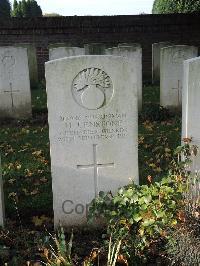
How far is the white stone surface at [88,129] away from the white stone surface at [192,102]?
0.54 metres

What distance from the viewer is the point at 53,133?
4.02m

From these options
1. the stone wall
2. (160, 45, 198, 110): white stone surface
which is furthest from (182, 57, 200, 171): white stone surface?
the stone wall

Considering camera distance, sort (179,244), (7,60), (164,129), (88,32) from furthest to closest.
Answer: (88,32) < (7,60) < (164,129) < (179,244)

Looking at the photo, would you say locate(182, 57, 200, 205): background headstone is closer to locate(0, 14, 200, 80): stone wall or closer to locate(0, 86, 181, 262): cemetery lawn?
locate(0, 86, 181, 262): cemetery lawn

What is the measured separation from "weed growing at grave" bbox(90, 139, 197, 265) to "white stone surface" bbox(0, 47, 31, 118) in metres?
4.86

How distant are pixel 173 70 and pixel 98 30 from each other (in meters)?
6.54

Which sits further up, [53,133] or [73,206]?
[53,133]

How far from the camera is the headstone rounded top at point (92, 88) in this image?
3904mm

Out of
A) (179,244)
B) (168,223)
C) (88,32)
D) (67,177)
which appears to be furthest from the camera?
(88,32)

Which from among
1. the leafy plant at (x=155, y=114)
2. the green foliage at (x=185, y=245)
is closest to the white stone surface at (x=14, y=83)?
the leafy plant at (x=155, y=114)

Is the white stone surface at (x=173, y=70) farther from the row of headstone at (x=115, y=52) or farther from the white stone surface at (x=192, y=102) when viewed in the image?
the white stone surface at (x=192, y=102)

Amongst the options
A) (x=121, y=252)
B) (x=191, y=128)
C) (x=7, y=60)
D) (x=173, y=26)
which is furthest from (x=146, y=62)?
(x=121, y=252)

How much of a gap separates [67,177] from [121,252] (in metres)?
1.02

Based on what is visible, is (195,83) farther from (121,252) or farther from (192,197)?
(121,252)
